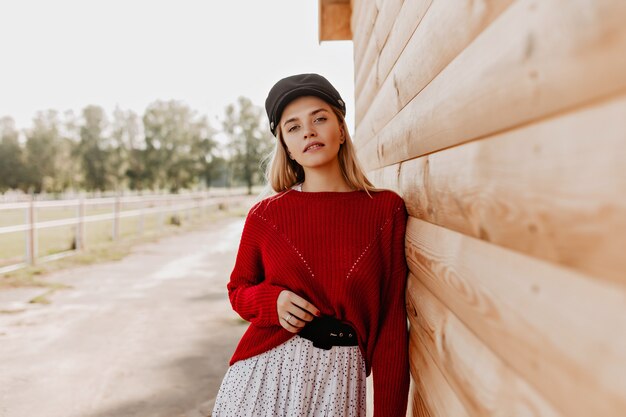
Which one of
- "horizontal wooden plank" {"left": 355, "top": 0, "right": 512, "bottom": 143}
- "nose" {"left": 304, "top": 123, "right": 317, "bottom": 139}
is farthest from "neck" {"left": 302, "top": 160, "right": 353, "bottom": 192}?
"horizontal wooden plank" {"left": 355, "top": 0, "right": 512, "bottom": 143}

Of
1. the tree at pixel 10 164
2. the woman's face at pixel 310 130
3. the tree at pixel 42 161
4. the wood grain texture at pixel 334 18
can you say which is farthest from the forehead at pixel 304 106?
the tree at pixel 10 164

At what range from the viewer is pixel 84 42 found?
73.3m

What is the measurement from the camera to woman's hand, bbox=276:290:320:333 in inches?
64.9

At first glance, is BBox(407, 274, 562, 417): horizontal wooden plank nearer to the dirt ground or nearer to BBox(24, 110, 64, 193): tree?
the dirt ground

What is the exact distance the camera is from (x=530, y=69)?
0.70 meters

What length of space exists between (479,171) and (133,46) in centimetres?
7582

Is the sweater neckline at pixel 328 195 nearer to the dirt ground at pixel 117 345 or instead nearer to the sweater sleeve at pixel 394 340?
the sweater sleeve at pixel 394 340

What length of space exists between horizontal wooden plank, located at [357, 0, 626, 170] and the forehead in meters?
0.60

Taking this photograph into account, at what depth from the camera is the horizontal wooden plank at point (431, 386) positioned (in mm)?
1207

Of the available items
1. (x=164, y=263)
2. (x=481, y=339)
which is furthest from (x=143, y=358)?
(x=164, y=263)

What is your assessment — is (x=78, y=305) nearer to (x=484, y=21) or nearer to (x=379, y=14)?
(x=379, y=14)

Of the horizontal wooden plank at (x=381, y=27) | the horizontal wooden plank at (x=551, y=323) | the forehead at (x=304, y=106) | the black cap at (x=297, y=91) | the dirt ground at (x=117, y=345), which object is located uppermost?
the horizontal wooden plank at (x=381, y=27)

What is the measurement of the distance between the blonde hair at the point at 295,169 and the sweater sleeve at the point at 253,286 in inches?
9.4

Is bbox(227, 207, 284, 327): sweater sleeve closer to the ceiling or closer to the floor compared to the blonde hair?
closer to the floor
